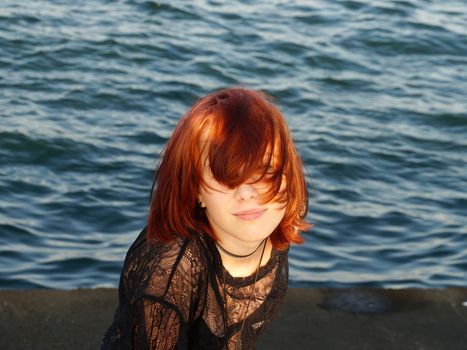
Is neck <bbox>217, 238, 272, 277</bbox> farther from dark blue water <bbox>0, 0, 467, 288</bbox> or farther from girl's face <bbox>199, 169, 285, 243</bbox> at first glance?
dark blue water <bbox>0, 0, 467, 288</bbox>

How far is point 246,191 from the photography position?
2373 mm

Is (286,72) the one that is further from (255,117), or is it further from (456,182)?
(255,117)

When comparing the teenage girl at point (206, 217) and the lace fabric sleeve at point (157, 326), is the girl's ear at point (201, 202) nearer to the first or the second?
the teenage girl at point (206, 217)

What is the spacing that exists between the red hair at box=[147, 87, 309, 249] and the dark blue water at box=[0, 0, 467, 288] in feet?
9.81

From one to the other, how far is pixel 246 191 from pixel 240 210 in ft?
0.19

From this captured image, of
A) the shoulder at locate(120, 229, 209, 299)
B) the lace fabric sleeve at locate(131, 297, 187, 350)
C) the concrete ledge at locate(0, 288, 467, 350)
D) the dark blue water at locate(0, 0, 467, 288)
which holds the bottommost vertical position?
the dark blue water at locate(0, 0, 467, 288)

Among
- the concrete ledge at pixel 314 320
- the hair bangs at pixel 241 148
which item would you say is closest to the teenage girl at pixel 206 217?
the hair bangs at pixel 241 148

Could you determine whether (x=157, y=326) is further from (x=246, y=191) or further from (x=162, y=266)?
(x=246, y=191)

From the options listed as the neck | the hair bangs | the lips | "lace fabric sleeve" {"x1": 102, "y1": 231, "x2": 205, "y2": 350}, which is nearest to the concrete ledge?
the neck

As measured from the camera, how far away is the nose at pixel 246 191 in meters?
2.37

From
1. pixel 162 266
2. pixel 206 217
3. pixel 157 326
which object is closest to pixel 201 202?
pixel 206 217

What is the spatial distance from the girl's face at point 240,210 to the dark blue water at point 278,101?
297 centimetres

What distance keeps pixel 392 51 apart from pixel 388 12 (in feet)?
3.59

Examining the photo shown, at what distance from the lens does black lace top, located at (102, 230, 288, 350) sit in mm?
2379
